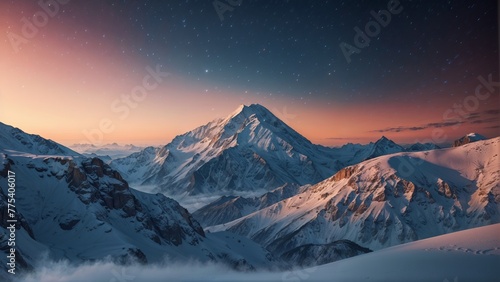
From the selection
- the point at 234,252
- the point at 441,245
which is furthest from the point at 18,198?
the point at 441,245

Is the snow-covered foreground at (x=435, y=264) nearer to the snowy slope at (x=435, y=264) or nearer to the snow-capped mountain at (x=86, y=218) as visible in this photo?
the snowy slope at (x=435, y=264)

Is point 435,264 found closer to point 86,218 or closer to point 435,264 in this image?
point 435,264

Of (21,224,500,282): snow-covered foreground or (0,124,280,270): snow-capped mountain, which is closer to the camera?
(21,224,500,282): snow-covered foreground

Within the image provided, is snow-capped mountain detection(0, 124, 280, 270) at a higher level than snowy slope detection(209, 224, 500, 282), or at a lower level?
lower

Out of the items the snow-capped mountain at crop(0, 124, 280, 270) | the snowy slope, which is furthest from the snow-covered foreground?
the snow-capped mountain at crop(0, 124, 280, 270)

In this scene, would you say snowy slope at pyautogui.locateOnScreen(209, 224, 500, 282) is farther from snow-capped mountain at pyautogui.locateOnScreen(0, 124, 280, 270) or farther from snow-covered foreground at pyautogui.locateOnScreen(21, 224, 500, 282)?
snow-capped mountain at pyautogui.locateOnScreen(0, 124, 280, 270)

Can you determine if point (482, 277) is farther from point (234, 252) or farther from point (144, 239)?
point (234, 252)

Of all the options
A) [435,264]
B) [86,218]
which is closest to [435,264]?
[435,264]

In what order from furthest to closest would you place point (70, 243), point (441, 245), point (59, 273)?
1. point (70, 243)
2. point (59, 273)
3. point (441, 245)
